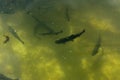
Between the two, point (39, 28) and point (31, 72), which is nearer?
point (31, 72)

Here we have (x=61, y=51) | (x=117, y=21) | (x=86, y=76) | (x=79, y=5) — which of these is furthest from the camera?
(x=79, y=5)

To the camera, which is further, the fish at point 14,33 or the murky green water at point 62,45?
the fish at point 14,33

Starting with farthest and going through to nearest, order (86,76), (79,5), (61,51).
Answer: (79,5)
(61,51)
(86,76)

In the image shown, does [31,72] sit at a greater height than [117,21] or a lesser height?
lesser

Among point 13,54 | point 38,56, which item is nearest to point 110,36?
point 38,56

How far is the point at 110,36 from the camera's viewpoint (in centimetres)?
749

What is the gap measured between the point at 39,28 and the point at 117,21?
2000mm

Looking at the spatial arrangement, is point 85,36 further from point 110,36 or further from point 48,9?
point 48,9

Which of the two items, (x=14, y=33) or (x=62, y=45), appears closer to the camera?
(x=62, y=45)

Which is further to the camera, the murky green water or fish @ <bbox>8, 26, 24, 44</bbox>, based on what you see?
fish @ <bbox>8, 26, 24, 44</bbox>

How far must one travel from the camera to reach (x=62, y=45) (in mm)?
7391

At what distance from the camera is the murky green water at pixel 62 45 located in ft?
23.1

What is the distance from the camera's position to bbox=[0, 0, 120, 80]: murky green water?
7027 millimetres

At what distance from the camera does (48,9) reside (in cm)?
844
